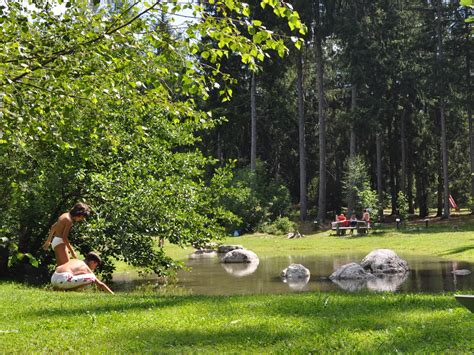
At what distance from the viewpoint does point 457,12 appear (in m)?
42.8

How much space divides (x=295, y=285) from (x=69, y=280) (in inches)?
268

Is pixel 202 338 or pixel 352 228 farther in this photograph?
pixel 352 228

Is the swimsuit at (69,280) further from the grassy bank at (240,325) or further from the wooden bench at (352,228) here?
the wooden bench at (352,228)

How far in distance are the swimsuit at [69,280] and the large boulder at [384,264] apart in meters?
10.5

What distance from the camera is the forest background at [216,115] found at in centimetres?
605

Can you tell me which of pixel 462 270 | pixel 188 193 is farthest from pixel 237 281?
pixel 462 270

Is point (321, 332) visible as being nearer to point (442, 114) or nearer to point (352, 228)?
point (352, 228)

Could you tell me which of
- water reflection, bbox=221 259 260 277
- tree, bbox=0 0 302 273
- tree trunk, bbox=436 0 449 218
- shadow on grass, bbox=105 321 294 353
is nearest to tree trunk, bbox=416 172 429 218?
tree trunk, bbox=436 0 449 218

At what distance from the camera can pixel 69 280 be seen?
1132cm

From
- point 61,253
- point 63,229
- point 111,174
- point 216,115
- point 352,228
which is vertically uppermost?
point 216,115

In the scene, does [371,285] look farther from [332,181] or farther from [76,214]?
[332,181]

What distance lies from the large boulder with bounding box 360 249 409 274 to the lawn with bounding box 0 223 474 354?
9840 millimetres

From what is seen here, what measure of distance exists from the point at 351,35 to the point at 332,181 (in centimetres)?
1986

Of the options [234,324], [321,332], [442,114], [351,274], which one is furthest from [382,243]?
[321,332]
